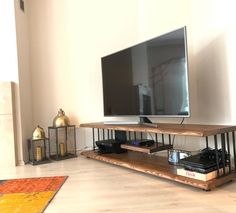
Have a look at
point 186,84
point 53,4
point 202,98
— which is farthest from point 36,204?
point 53,4

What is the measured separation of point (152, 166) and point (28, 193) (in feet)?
3.26

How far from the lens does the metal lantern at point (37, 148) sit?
9.31ft

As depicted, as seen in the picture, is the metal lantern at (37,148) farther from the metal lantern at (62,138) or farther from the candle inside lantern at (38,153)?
the metal lantern at (62,138)

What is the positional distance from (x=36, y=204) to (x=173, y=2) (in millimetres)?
2502

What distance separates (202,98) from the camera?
104 inches

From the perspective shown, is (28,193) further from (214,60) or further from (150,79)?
(214,60)

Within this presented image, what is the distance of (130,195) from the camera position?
66.4 inches

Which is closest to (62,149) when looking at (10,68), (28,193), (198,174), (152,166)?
(10,68)

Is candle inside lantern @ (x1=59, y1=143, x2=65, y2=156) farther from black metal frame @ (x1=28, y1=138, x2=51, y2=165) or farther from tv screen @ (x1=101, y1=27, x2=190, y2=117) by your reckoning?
tv screen @ (x1=101, y1=27, x2=190, y2=117)

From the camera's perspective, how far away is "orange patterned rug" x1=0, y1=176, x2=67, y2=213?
1.56m

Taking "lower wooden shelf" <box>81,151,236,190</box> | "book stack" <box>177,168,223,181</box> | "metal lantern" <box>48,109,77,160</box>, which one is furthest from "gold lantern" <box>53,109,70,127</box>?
"book stack" <box>177,168,223,181</box>

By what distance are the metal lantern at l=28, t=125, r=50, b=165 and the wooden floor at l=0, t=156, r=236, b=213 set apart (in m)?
0.49

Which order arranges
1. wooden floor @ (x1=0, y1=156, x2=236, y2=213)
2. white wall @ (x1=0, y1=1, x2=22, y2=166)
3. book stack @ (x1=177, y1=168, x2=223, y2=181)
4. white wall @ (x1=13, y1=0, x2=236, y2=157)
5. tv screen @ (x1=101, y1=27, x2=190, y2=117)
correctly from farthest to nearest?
white wall @ (x1=13, y1=0, x2=236, y2=157) < white wall @ (x1=0, y1=1, x2=22, y2=166) < tv screen @ (x1=101, y1=27, x2=190, y2=117) < book stack @ (x1=177, y1=168, x2=223, y2=181) < wooden floor @ (x1=0, y1=156, x2=236, y2=213)

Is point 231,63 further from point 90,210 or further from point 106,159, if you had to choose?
point 90,210
